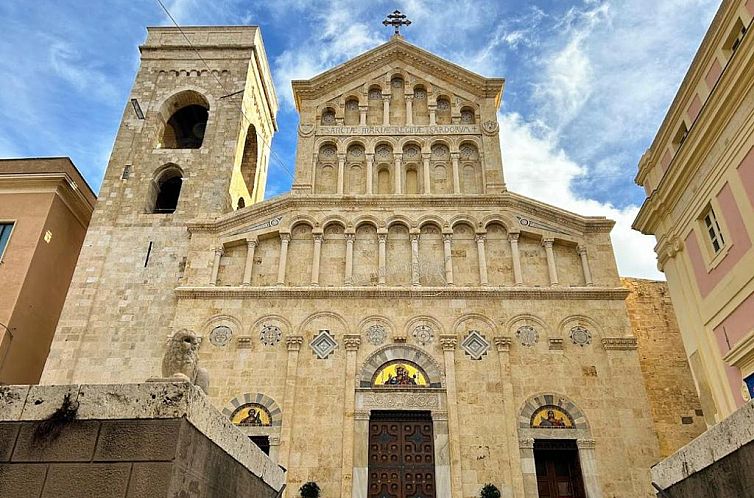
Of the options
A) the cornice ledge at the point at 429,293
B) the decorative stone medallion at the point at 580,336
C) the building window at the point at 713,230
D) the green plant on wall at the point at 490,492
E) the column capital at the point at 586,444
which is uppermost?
the cornice ledge at the point at 429,293

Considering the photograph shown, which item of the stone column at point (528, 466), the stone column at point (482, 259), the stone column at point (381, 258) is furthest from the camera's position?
the stone column at point (381, 258)

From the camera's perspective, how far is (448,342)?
55.0 ft

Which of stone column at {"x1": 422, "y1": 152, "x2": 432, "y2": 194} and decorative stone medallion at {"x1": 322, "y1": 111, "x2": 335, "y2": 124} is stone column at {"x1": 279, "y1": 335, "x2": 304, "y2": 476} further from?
decorative stone medallion at {"x1": 322, "y1": 111, "x2": 335, "y2": 124}

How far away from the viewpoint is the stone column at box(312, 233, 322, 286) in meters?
18.0

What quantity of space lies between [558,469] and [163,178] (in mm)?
17299

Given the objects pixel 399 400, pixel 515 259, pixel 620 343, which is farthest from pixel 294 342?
pixel 620 343

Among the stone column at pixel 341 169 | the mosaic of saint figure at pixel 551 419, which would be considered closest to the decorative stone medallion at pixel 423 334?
the mosaic of saint figure at pixel 551 419

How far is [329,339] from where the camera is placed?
17.0m

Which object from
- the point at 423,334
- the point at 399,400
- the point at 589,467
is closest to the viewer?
the point at 589,467

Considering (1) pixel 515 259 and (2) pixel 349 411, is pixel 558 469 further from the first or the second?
(1) pixel 515 259

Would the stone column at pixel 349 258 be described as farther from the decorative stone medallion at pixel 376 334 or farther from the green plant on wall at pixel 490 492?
the green plant on wall at pixel 490 492

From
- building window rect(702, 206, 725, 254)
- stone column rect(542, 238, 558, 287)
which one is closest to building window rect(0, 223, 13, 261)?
stone column rect(542, 238, 558, 287)

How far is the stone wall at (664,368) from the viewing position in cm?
1659

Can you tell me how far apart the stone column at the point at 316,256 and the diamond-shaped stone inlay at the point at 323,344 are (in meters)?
1.69
